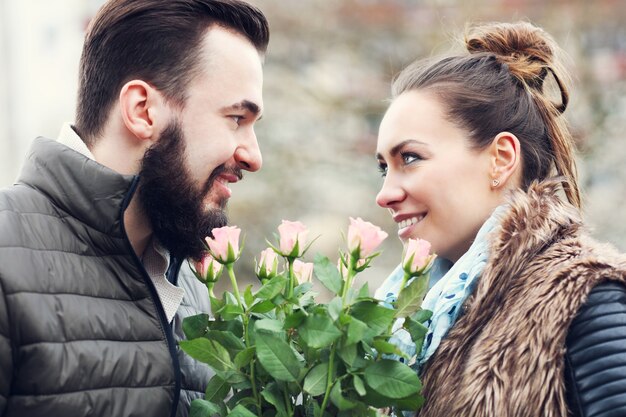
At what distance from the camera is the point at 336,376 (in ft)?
8.18

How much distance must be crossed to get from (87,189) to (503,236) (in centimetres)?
118

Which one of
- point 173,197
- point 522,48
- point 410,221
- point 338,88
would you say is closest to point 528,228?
point 410,221

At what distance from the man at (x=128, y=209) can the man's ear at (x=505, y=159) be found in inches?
29.7

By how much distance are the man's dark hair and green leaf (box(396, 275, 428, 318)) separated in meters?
0.99

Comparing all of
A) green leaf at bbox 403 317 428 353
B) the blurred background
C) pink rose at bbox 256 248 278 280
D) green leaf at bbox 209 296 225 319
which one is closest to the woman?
green leaf at bbox 403 317 428 353

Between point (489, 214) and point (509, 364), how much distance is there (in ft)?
2.11

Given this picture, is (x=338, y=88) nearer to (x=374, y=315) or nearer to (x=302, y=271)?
(x=302, y=271)

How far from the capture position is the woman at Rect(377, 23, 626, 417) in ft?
8.75

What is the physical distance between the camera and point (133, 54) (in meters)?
3.15

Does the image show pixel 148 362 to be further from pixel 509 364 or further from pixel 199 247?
pixel 509 364

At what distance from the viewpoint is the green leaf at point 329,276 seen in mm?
2578

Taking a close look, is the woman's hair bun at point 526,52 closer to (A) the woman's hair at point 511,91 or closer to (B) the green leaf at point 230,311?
(A) the woman's hair at point 511,91

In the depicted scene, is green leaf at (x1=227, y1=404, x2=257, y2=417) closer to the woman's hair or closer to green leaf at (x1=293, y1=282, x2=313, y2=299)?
green leaf at (x1=293, y1=282, x2=313, y2=299)

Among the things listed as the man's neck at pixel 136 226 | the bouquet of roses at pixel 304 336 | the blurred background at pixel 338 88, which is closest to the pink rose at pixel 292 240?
the bouquet of roses at pixel 304 336
